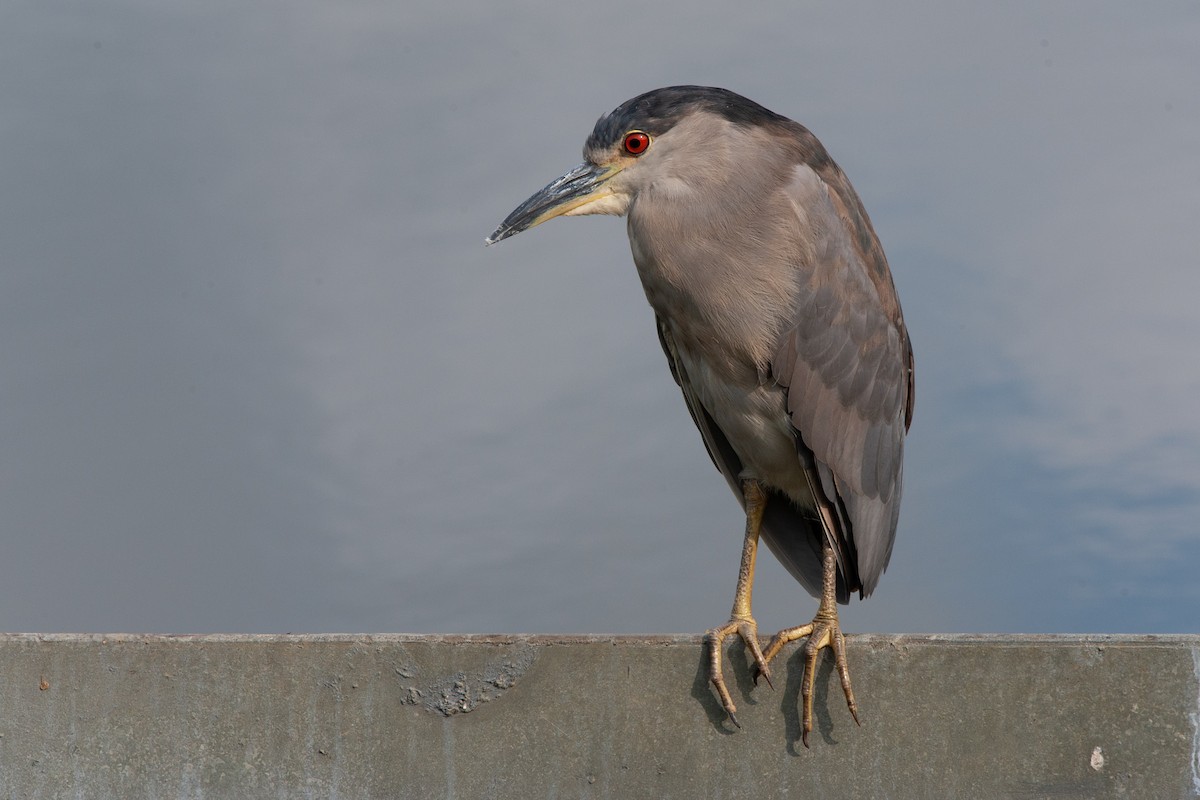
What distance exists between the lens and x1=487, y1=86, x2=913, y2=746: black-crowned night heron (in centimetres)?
346

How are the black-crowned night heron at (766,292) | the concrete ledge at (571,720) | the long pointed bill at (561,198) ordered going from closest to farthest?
the concrete ledge at (571,720) < the black-crowned night heron at (766,292) < the long pointed bill at (561,198)

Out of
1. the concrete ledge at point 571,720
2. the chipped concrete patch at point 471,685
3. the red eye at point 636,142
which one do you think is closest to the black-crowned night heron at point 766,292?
the red eye at point 636,142

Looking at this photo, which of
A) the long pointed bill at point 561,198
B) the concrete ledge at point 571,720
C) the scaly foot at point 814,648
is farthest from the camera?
the long pointed bill at point 561,198

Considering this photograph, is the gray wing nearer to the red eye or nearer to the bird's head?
the bird's head

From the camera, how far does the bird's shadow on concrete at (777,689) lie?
3164 mm

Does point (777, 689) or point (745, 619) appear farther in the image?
point (745, 619)

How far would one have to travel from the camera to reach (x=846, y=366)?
3652 millimetres

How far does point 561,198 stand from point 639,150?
278 millimetres

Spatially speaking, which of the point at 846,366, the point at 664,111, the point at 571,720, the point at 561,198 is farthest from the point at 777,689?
the point at 664,111

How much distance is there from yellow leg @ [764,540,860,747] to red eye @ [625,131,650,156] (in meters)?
1.39

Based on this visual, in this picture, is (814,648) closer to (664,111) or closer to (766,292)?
(766,292)

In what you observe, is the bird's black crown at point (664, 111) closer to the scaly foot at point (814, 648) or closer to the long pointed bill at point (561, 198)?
the long pointed bill at point (561, 198)

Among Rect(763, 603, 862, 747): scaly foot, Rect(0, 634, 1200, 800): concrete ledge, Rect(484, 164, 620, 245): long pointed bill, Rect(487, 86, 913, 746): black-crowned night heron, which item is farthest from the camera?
Rect(484, 164, 620, 245): long pointed bill

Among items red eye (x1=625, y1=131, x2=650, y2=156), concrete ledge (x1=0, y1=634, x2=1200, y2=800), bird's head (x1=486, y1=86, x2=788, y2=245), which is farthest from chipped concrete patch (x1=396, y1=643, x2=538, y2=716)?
red eye (x1=625, y1=131, x2=650, y2=156)
